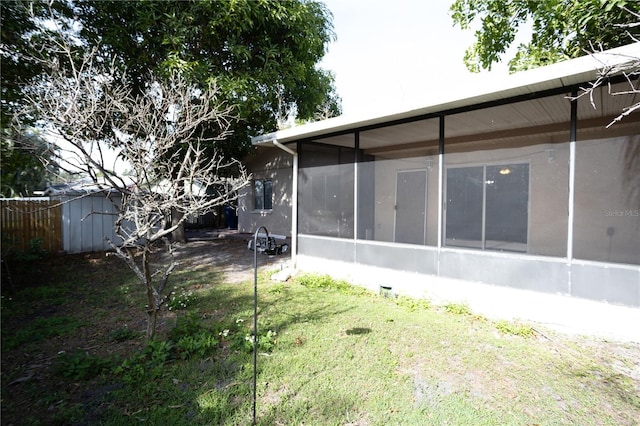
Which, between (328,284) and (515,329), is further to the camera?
(328,284)

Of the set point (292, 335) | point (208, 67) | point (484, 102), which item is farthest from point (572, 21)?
point (292, 335)

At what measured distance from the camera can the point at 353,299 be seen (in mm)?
4789

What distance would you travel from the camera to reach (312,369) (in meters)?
2.77

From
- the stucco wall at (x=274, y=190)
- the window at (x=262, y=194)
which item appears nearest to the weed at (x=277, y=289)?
the stucco wall at (x=274, y=190)

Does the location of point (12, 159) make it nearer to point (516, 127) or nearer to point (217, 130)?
point (217, 130)

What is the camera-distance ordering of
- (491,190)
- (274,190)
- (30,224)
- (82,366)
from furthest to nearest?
1. (274,190)
2. (30,224)
3. (491,190)
4. (82,366)

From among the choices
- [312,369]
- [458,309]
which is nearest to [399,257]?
[458,309]

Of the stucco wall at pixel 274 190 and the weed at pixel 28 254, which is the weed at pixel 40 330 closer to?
the weed at pixel 28 254

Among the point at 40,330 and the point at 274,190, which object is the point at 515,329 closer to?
the point at 40,330

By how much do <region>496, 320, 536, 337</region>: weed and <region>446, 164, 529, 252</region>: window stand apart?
0.92m

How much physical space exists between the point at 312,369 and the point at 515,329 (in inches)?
95.6

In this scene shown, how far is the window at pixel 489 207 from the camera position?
3.96 meters

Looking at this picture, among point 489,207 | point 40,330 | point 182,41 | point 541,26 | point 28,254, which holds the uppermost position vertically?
point 541,26

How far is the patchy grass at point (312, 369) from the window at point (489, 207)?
99 centimetres
